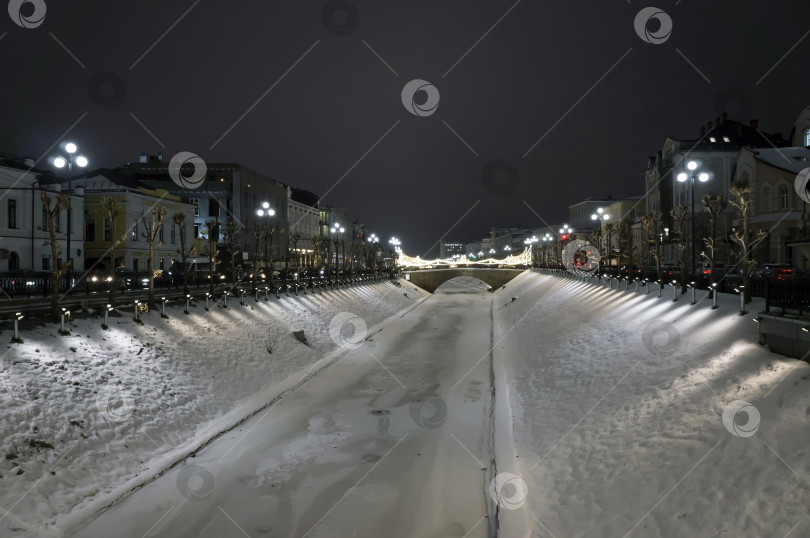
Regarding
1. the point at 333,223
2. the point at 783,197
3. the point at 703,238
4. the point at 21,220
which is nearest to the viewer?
the point at 703,238

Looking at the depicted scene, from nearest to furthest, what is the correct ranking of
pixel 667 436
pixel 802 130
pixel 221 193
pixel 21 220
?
pixel 667 436
pixel 21 220
pixel 802 130
pixel 221 193

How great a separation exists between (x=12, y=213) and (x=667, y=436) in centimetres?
4261

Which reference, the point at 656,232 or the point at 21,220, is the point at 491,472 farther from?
the point at 21,220

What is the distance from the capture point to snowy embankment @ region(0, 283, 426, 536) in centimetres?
1152

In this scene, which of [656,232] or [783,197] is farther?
[783,197]

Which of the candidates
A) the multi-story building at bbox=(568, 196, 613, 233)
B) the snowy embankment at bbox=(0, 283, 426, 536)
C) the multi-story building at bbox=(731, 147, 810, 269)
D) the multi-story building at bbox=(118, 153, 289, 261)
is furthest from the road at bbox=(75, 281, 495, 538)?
the multi-story building at bbox=(568, 196, 613, 233)

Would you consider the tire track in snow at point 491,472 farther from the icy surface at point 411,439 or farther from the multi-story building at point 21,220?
the multi-story building at point 21,220

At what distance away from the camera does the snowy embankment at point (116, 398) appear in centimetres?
1152

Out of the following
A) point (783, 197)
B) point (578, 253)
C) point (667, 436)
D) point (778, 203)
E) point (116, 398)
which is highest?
point (783, 197)

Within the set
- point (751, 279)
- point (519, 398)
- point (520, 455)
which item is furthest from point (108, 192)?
point (751, 279)

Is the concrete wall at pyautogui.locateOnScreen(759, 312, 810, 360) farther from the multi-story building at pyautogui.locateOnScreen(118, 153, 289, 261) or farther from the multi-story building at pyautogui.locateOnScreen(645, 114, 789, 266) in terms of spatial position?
the multi-story building at pyautogui.locateOnScreen(118, 153, 289, 261)

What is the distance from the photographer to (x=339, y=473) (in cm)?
1406

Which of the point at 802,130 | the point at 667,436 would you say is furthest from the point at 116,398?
the point at 802,130

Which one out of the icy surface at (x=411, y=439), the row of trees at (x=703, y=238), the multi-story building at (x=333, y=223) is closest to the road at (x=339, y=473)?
the icy surface at (x=411, y=439)
